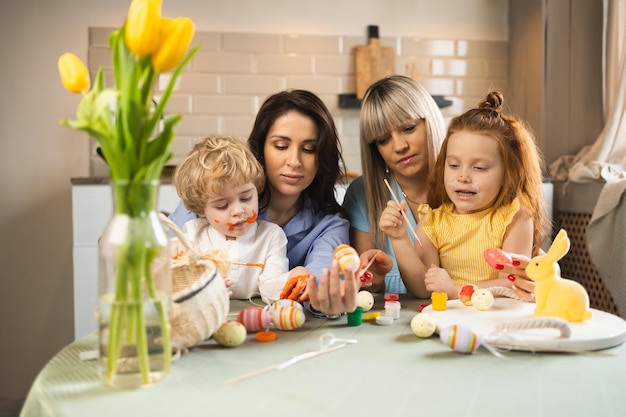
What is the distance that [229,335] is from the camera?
101cm

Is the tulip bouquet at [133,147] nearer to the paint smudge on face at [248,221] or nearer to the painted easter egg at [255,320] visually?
the painted easter egg at [255,320]

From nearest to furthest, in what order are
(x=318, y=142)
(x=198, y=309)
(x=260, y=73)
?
1. (x=198, y=309)
2. (x=318, y=142)
3. (x=260, y=73)

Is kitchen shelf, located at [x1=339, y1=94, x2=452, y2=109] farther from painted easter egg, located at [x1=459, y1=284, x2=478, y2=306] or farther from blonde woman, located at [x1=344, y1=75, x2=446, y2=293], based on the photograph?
painted easter egg, located at [x1=459, y1=284, x2=478, y2=306]

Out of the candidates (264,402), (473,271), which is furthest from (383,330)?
(473,271)

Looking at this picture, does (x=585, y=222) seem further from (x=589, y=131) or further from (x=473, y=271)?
(x=473, y=271)

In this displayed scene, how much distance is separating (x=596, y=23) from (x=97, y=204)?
2432 millimetres

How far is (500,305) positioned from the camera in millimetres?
1226

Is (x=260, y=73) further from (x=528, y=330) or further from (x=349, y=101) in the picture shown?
(x=528, y=330)

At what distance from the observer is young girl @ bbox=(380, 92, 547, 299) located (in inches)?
61.2

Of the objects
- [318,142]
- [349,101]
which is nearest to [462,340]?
[318,142]

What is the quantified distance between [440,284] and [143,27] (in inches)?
35.9

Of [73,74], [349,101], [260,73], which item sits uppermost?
[260,73]

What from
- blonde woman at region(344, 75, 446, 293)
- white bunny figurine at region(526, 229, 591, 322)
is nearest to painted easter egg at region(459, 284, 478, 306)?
white bunny figurine at region(526, 229, 591, 322)

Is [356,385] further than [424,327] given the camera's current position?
No
